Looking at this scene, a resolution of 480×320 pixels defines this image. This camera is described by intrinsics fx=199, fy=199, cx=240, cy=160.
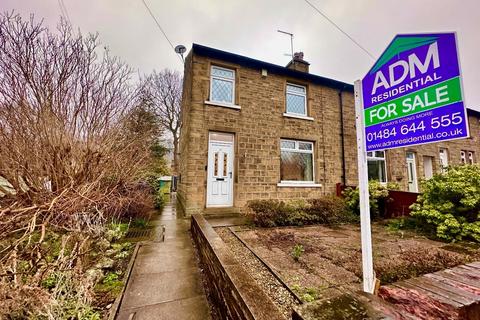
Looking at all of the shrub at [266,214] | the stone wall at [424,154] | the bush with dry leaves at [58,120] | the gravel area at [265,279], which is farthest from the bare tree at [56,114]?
the stone wall at [424,154]

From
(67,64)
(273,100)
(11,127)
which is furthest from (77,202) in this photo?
(273,100)

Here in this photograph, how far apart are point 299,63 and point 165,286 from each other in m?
9.70

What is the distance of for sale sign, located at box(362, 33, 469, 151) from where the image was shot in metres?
1.47

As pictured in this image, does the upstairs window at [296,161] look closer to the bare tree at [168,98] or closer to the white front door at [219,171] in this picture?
the white front door at [219,171]

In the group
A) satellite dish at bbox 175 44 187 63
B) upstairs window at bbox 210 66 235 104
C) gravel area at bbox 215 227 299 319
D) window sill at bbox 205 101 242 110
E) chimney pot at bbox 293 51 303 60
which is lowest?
gravel area at bbox 215 227 299 319

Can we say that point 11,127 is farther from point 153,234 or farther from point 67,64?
point 153,234

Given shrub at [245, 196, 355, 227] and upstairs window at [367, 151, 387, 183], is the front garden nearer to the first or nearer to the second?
shrub at [245, 196, 355, 227]

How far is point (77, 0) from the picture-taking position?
4531mm

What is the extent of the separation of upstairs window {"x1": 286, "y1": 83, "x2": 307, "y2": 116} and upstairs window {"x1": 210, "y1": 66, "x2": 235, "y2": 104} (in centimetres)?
248

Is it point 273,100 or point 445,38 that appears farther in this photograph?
point 273,100

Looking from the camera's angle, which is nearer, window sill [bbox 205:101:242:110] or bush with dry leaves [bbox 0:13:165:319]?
bush with dry leaves [bbox 0:13:165:319]

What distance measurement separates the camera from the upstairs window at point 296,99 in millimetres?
8320

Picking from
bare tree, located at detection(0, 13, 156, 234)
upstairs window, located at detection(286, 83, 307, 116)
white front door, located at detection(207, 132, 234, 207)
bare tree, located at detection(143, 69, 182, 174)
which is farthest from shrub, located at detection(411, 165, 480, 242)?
bare tree, located at detection(143, 69, 182, 174)

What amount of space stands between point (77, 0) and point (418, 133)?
22.5 feet
